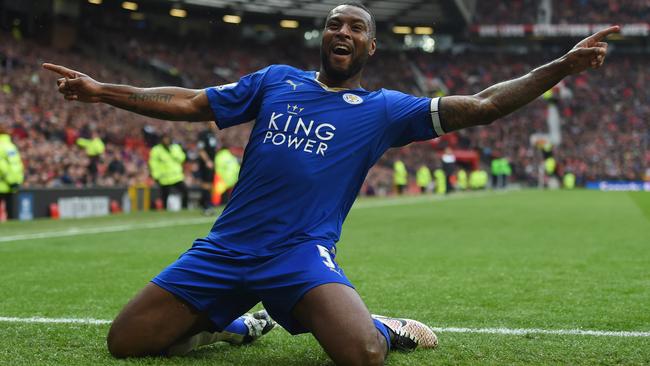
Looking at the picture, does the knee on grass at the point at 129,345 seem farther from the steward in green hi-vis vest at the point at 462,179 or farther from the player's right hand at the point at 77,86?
the steward in green hi-vis vest at the point at 462,179

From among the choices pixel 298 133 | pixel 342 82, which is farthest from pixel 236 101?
pixel 342 82

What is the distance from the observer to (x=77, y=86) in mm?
4199

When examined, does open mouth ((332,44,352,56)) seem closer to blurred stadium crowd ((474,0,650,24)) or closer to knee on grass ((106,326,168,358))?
knee on grass ((106,326,168,358))

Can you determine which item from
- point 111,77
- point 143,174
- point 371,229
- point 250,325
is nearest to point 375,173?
point 111,77

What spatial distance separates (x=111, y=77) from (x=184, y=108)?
3384 cm

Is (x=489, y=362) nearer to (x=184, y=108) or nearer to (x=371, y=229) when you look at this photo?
(x=184, y=108)

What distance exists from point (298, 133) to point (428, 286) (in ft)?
10.2

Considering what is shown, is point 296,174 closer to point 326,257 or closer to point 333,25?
point 326,257

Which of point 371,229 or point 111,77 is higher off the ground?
point 111,77

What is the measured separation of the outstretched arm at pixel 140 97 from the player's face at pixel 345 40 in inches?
28.0

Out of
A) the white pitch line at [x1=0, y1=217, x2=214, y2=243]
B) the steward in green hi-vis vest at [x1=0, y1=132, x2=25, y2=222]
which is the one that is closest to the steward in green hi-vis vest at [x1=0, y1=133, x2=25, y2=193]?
the steward in green hi-vis vest at [x1=0, y1=132, x2=25, y2=222]

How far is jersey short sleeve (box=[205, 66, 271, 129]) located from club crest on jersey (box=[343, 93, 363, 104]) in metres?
0.46

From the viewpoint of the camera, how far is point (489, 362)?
4.02 meters

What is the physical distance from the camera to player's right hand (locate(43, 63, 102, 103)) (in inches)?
165
